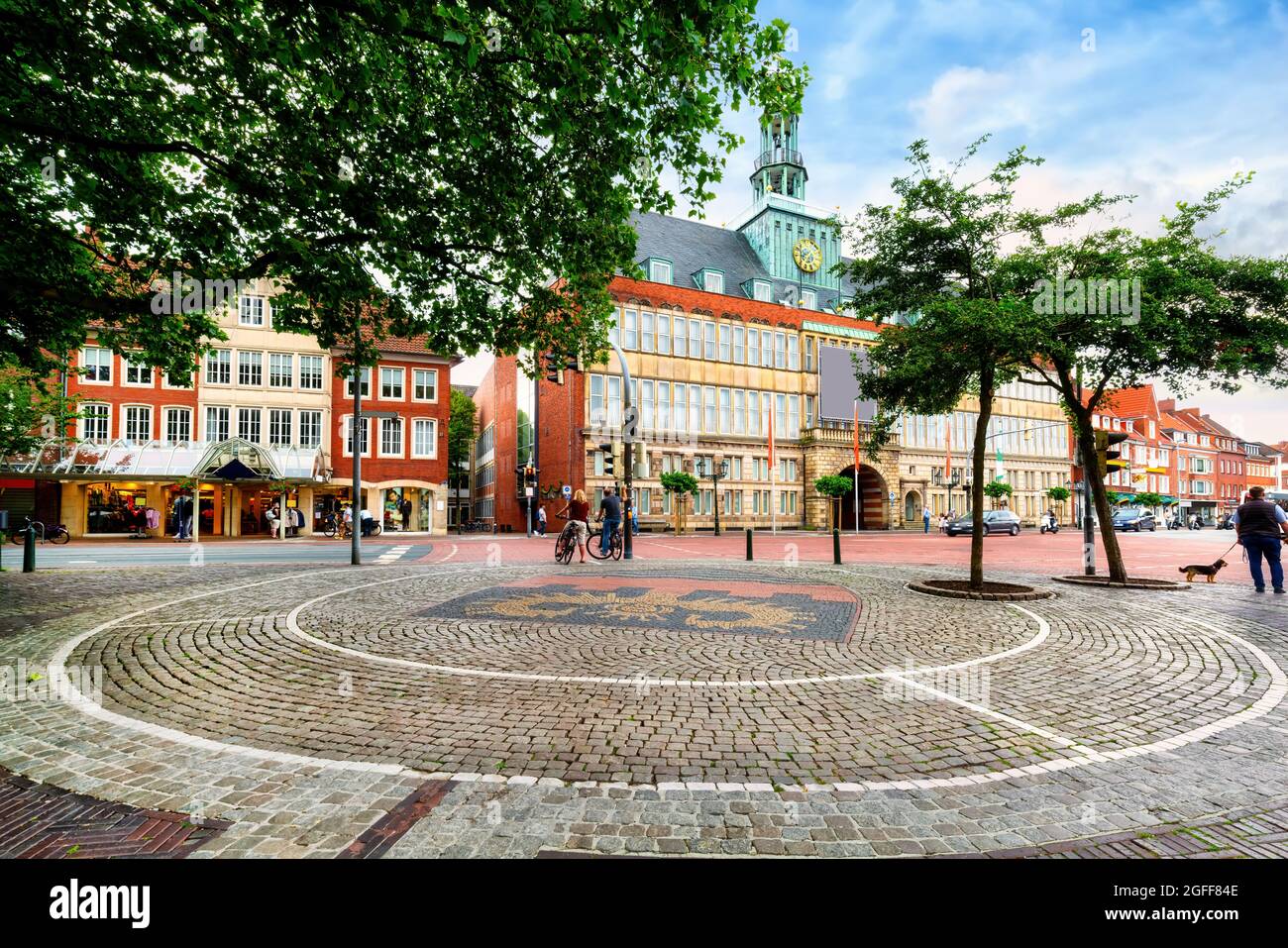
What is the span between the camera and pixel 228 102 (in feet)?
26.6

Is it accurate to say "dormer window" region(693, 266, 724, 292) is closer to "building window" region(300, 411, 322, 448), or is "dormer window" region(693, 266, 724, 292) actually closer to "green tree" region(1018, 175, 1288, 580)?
"building window" region(300, 411, 322, 448)

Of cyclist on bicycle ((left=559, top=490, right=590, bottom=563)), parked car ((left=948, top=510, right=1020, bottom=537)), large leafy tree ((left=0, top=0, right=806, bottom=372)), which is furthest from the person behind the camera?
parked car ((left=948, top=510, right=1020, bottom=537))

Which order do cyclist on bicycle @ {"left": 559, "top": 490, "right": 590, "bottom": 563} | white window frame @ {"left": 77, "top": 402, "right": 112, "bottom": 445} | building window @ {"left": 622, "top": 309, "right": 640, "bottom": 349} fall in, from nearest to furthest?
cyclist on bicycle @ {"left": 559, "top": 490, "right": 590, "bottom": 563} → white window frame @ {"left": 77, "top": 402, "right": 112, "bottom": 445} → building window @ {"left": 622, "top": 309, "right": 640, "bottom": 349}

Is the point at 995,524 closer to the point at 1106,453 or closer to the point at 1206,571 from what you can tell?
the point at 1206,571

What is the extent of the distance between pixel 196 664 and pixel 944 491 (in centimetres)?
5996

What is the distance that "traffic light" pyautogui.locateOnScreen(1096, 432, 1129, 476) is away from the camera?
12.2 m

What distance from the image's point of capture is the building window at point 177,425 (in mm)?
32875

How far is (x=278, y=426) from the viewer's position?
35.2 meters

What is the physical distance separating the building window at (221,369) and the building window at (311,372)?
11.8 ft

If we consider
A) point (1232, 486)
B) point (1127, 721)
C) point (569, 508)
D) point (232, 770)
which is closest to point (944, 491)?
point (569, 508)

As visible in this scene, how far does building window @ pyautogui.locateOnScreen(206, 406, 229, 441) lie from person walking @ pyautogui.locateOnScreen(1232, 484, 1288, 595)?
41520mm

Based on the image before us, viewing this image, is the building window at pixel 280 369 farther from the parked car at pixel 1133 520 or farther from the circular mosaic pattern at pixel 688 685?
the parked car at pixel 1133 520

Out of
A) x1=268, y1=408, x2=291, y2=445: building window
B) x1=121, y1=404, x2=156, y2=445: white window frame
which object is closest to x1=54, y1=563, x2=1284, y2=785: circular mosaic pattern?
x1=268, y1=408, x2=291, y2=445: building window

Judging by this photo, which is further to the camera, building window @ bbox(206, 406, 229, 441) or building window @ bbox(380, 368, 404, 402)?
building window @ bbox(380, 368, 404, 402)
